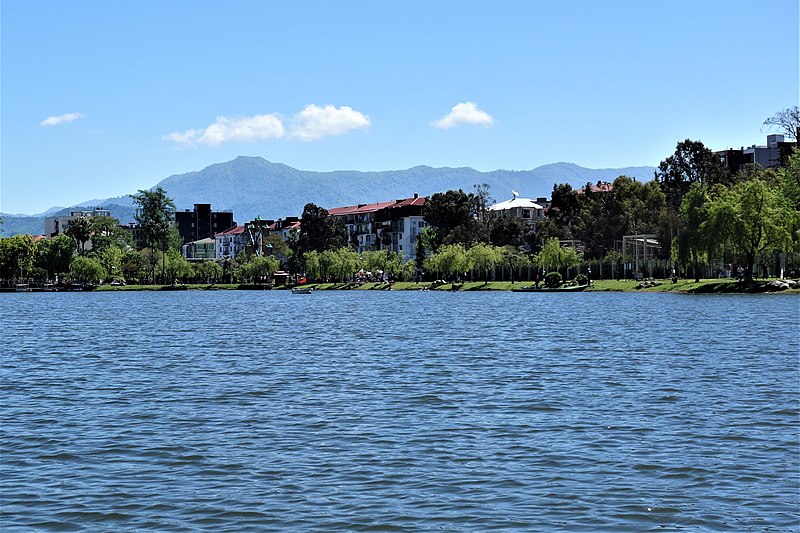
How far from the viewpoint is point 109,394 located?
99.9 ft

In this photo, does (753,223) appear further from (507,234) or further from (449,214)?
(449,214)

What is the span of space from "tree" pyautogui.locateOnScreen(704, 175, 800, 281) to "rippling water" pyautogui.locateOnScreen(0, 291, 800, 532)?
172 ft

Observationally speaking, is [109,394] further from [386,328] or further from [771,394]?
[386,328]

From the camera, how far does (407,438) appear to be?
869 inches

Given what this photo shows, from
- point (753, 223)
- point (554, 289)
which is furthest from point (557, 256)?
point (753, 223)

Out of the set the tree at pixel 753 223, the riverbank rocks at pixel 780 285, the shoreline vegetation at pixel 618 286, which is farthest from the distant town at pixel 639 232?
the riverbank rocks at pixel 780 285

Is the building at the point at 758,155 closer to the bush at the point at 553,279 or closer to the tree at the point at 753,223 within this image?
the bush at the point at 553,279

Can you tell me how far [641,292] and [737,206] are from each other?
22.7 meters

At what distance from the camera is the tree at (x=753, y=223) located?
319 feet

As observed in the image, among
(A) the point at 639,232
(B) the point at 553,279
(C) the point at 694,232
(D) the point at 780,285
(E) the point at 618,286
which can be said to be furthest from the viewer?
(A) the point at 639,232

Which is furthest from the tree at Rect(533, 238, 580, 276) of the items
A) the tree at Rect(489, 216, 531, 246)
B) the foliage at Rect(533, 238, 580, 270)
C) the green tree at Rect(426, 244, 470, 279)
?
the tree at Rect(489, 216, 531, 246)

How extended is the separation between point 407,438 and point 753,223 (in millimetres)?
83100

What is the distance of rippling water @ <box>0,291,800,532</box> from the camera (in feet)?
52.1

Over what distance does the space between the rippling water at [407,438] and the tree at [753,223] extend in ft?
172
